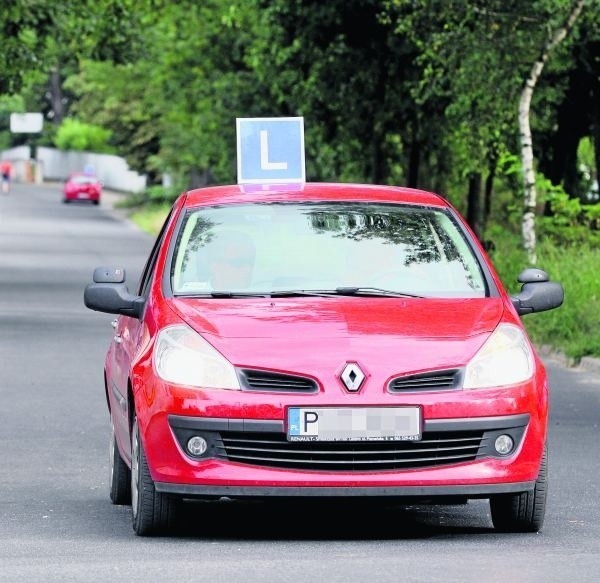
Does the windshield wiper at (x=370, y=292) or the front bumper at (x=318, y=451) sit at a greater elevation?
the windshield wiper at (x=370, y=292)

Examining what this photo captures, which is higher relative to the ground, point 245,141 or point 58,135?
point 245,141

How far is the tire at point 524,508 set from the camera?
8648 millimetres

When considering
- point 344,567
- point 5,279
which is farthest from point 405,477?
point 5,279

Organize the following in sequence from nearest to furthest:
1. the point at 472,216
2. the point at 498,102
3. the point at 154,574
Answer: the point at 154,574 < the point at 498,102 < the point at 472,216

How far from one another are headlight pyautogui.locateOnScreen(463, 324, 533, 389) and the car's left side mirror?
70cm

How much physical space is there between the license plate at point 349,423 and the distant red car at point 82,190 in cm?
8622

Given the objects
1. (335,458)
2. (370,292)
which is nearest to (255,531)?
(335,458)

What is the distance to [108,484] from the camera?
10945 millimetres

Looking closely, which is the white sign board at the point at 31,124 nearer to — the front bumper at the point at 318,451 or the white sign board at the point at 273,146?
the white sign board at the point at 273,146

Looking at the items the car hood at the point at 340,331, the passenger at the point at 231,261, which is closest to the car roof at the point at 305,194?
the passenger at the point at 231,261

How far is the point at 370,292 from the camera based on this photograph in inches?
360

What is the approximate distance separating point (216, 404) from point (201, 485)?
335 millimetres

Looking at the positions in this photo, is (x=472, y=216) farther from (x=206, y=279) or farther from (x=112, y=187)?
(x=112, y=187)

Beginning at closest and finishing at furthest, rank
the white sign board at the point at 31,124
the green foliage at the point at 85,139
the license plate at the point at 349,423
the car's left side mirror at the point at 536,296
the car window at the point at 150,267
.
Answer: the license plate at the point at 349,423, the car's left side mirror at the point at 536,296, the car window at the point at 150,267, the green foliage at the point at 85,139, the white sign board at the point at 31,124
